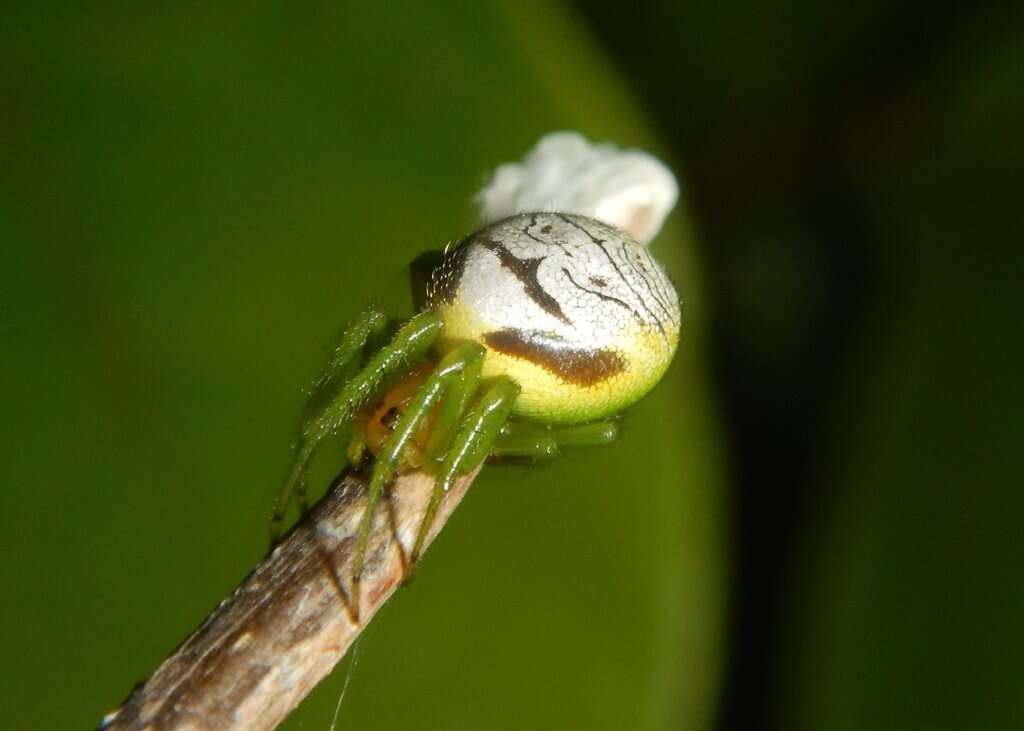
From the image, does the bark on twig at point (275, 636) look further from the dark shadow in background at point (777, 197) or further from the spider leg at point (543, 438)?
the dark shadow in background at point (777, 197)

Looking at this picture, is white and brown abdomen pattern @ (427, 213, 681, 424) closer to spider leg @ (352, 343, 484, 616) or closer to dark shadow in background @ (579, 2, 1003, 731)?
spider leg @ (352, 343, 484, 616)

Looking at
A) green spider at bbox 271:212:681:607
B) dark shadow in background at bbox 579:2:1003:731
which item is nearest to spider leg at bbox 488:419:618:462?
green spider at bbox 271:212:681:607

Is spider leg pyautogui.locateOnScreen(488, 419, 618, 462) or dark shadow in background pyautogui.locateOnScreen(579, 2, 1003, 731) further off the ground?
dark shadow in background pyautogui.locateOnScreen(579, 2, 1003, 731)

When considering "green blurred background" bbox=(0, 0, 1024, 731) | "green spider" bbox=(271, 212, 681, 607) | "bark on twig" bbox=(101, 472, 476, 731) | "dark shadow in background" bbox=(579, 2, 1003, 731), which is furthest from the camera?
"dark shadow in background" bbox=(579, 2, 1003, 731)

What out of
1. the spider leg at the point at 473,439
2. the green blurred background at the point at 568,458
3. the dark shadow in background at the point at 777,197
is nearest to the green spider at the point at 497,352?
the spider leg at the point at 473,439

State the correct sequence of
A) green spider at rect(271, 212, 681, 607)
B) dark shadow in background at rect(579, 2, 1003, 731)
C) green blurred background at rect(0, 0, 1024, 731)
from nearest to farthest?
green spider at rect(271, 212, 681, 607) < green blurred background at rect(0, 0, 1024, 731) < dark shadow in background at rect(579, 2, 1003, 731)

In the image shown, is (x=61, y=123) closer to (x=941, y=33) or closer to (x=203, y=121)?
(x=203, y=121)

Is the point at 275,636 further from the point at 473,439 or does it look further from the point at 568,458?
the point at 568,458
